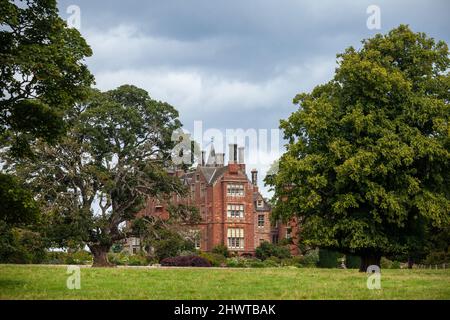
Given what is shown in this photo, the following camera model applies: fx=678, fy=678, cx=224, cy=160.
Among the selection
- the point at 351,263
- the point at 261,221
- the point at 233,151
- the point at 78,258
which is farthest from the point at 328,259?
the point at 261,221

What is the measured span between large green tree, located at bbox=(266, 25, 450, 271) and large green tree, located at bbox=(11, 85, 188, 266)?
585 inches

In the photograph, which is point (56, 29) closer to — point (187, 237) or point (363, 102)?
point (363, 102)

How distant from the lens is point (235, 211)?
8075 centimetres

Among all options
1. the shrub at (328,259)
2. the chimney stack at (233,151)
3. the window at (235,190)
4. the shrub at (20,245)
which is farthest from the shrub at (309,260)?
the shrub at (20,245)

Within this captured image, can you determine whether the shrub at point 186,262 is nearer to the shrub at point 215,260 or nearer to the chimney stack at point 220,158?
the shrub at point 215,260

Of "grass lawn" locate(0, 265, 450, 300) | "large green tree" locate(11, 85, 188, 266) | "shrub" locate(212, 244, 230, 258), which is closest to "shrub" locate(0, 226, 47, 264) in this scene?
"large green tree" locate(11, 85, 188, 266)

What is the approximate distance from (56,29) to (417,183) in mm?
20313

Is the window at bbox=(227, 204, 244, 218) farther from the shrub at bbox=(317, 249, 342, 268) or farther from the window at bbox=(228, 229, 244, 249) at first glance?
the shrub at bbox=(317, 249, 342, 268)

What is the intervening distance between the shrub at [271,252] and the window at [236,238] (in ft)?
13.7

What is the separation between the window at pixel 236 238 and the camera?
79750mm

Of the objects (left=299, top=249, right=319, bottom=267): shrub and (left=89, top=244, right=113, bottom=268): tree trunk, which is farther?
(left=299, top=249, right=319, bottom=267): shrub

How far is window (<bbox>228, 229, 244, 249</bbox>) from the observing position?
79.8 meters

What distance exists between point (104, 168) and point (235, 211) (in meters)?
34.1
